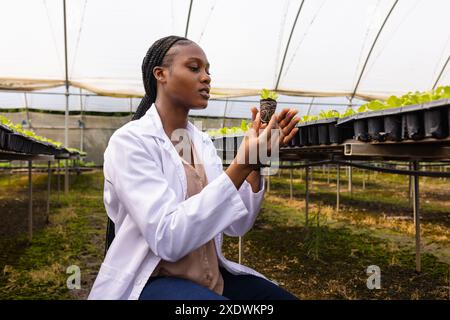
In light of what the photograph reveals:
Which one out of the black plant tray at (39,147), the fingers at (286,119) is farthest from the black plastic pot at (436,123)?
the black plant tray at (39,147)

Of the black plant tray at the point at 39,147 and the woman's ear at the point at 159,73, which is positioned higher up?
the woman's ear at the point at 159,73

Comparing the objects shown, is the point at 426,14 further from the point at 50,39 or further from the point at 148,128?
the point at 148,128

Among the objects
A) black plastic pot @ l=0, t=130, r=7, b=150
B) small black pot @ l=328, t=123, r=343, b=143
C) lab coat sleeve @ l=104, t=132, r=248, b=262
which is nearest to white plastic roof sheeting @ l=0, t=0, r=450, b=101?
black plastic pot @ l=0, t=130, r=7, b=150

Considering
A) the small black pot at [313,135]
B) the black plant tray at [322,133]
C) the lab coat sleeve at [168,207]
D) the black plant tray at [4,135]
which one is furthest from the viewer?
the small black pot at [313,135]

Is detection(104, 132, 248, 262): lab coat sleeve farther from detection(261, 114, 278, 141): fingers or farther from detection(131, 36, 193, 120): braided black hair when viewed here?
detection(131, 36, 193, 120): braided black hair

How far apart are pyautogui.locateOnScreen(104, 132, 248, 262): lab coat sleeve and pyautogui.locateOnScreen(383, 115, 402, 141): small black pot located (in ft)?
4.12

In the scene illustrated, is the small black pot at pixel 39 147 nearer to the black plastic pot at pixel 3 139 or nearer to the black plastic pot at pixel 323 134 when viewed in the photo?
the black plastic pot at pixel 3 139

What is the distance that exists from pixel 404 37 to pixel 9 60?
32.2ft

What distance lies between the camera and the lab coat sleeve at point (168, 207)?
932mm

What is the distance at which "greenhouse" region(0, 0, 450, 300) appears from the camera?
1023mm

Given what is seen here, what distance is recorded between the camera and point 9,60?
31.1ft

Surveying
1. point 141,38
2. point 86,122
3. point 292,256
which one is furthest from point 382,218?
point 86,122

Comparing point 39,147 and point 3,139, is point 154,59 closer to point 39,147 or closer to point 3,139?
point 3,139

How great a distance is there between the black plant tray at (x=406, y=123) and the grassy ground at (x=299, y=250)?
1.47 m
